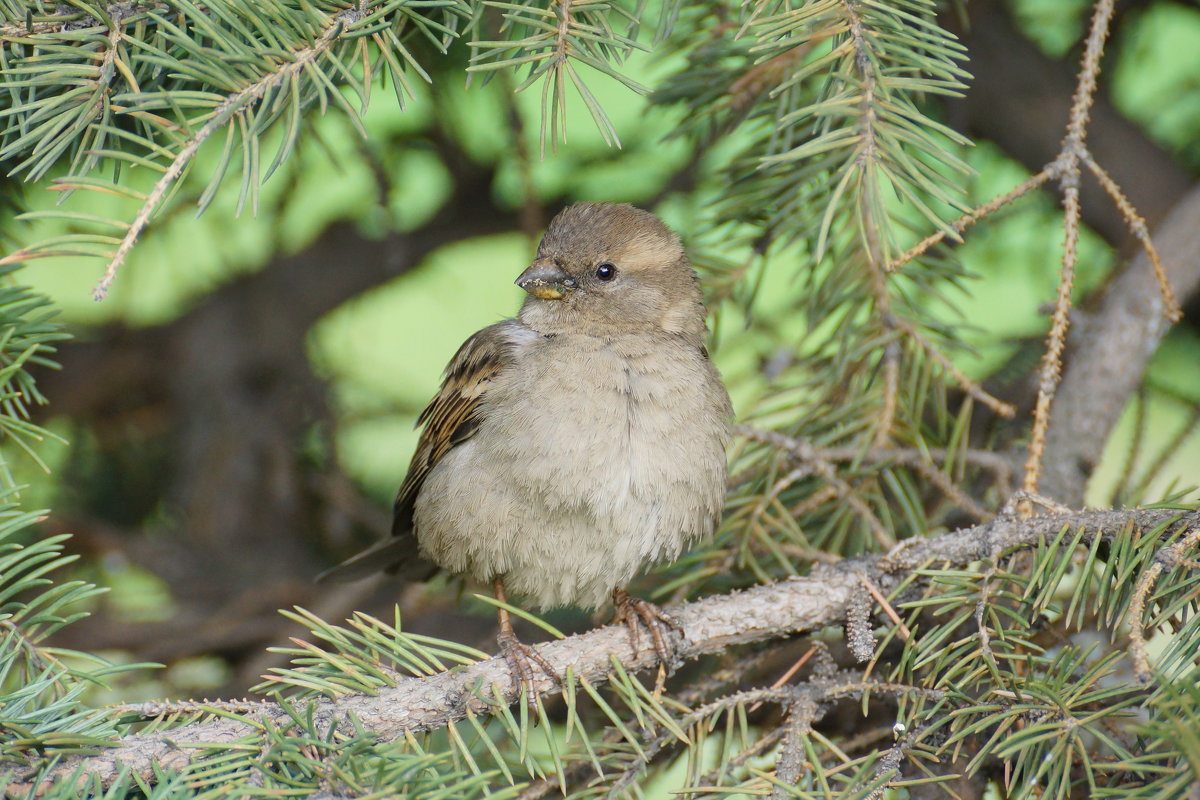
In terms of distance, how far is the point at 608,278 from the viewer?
9.75 feet

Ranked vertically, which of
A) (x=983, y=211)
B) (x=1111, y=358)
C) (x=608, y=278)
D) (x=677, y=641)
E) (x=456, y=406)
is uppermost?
A: (x=983, y=211)

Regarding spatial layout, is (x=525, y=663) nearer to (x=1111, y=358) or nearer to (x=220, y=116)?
(x=220, y=116)

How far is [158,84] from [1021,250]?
9.06ft

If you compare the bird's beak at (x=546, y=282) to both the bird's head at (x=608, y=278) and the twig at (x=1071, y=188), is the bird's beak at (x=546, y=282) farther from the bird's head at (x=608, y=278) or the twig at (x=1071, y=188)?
the twig at (x=1071, y=188)

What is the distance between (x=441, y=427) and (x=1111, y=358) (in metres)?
1.74

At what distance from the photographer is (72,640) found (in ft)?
10.2

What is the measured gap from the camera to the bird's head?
2.91 meters

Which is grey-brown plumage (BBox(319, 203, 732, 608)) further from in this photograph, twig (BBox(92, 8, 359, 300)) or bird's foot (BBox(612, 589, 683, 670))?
twig (BBox(92, 8, 359, 300))

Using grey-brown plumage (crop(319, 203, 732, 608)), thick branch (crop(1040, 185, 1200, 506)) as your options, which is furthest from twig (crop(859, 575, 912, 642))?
thick branch (crop(1040, 185, 1200, 506))

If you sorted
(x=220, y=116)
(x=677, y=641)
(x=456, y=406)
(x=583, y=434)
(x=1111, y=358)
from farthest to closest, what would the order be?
1. (x=456, y=406)
2. (x=1111, y=358)
3. (x=583, y=434)
4. (x=677, y=641)
5. (x=220, y=116)

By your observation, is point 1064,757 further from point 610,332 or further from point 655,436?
point 610,332

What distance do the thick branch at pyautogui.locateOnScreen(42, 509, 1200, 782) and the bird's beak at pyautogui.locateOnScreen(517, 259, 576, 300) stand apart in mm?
993

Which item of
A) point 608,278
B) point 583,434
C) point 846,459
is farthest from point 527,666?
point 608,278

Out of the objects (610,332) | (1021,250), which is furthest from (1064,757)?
(1021,250)
